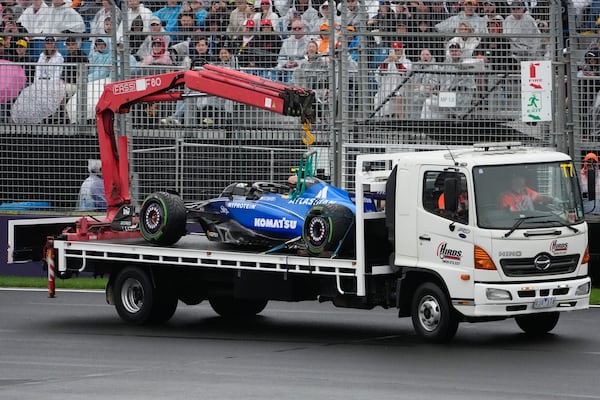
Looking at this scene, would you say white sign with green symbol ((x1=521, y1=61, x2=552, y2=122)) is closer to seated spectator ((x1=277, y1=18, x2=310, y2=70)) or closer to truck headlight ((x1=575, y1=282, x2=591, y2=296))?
seated spectator ((x1=277, y1=18, x2=310, y2=70))

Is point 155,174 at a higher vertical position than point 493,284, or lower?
higher

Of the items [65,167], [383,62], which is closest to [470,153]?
[383,62]

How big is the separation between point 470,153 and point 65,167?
8.83m

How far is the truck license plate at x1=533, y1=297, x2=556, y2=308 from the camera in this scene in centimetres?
1339

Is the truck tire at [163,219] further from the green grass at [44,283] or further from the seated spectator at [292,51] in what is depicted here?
the green grass at [44,283]

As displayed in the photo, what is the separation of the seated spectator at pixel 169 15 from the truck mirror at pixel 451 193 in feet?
26.8

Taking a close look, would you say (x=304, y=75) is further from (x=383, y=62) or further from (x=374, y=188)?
(x=374, y=188)

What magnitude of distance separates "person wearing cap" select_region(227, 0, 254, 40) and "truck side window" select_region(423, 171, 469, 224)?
6.83m

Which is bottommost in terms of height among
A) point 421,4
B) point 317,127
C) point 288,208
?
point 288,208

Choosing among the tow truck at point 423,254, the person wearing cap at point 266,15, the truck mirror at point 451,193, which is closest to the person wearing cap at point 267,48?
the person wearing cap at point 266,15

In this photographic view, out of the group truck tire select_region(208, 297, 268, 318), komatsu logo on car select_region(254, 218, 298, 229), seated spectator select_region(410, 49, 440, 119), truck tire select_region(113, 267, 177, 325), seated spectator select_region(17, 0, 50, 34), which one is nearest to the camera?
komatsu logo on car select_region(254, 218, 298, 229)

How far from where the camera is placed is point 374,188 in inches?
572

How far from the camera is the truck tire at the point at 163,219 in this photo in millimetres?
15539

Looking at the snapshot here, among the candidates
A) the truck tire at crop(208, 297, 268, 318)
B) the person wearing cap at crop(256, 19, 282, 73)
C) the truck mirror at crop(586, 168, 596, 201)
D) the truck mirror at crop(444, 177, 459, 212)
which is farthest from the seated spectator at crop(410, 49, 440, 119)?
the truck mirror at crop(444, 177, 459, 212)
